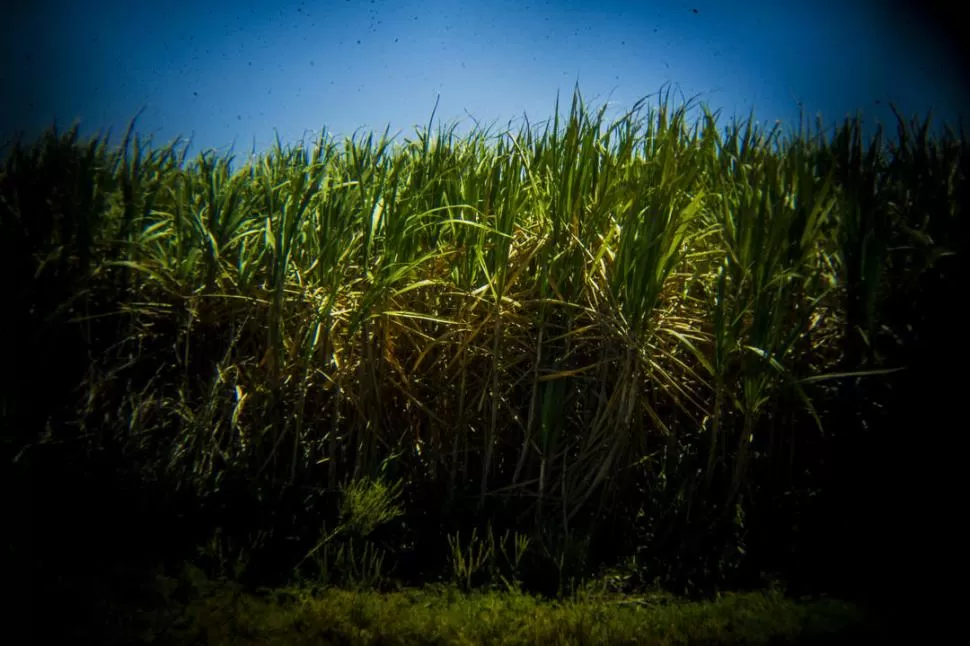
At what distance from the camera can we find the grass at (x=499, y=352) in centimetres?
246

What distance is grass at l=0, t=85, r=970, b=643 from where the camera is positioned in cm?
246

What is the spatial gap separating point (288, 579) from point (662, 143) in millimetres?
2274

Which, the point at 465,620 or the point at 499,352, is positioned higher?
the point at 499,352

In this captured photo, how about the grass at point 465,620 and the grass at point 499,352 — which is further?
the grass at point 499,352

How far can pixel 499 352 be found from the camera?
282 cm

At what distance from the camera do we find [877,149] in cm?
277

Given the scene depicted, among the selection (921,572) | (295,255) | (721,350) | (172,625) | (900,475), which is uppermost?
(295,255)

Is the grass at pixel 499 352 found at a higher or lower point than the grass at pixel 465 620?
higher

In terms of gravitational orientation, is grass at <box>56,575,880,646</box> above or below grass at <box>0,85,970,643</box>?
below

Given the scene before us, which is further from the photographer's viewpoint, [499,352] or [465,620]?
[499,352]

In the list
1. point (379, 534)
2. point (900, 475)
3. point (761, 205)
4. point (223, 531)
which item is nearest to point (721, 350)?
point (761, 205)

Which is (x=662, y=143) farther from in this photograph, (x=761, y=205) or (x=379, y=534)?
(x=379, y=534)

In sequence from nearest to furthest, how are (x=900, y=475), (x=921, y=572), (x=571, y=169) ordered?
(x=921, y=572)
(x=900, y=475)
(x=571, y=169)

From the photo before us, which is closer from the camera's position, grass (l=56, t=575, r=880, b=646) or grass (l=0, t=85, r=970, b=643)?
grass (l=56, t=575, r=880, b=646)
